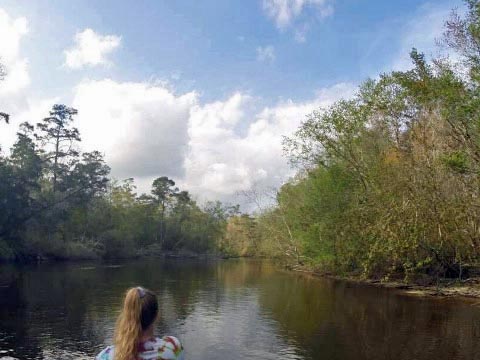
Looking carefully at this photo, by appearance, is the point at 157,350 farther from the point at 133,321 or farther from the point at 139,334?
the point at 133,321

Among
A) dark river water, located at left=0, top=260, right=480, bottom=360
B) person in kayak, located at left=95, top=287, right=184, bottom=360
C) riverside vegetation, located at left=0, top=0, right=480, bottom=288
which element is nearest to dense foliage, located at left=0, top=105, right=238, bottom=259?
riverside vegetation, located at left=0, top=0, right=480, bottom=288

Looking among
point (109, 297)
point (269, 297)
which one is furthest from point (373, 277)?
point (109, 297)

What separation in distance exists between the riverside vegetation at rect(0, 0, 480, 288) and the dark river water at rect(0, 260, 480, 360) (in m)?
4.70

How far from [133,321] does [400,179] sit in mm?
28928

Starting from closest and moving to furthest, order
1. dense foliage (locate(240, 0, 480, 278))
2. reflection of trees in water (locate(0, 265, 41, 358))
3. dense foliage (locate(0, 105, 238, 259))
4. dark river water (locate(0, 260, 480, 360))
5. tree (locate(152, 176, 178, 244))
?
reflection of trees in water (locate(0, 265, 41, 358)) < dark river water (locate(0, 260, 480, 360)) < dense foliage (locate(240, 0, 480, 278)) < dense foliage (locate(0, 105, 238, 259)) < tree (locate(152, 176, 178, 244))

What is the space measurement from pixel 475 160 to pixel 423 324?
9743mm

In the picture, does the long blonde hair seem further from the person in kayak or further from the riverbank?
the riverbank

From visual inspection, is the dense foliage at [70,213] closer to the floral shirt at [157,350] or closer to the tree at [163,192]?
the tree at [163,192]

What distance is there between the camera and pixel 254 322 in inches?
784

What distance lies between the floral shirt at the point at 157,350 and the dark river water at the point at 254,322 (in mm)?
11396

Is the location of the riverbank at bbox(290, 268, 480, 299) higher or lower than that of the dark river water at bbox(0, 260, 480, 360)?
higher

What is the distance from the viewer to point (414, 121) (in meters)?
35.6

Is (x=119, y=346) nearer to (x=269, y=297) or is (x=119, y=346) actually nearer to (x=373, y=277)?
(x=269, y=297)

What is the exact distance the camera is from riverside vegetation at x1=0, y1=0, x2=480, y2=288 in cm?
2722
